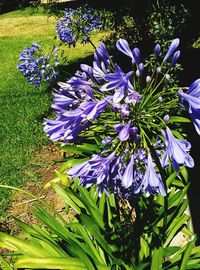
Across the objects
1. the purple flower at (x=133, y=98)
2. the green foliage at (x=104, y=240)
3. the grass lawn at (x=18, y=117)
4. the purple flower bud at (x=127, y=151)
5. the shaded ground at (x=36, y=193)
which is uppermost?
the purple flower at (x=133, y=98)

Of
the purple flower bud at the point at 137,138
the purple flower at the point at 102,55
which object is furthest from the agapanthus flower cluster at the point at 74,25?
the purple flower bud at the point at 137,138

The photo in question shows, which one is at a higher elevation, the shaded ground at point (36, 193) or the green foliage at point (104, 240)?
the green foliage at point (104, 240)

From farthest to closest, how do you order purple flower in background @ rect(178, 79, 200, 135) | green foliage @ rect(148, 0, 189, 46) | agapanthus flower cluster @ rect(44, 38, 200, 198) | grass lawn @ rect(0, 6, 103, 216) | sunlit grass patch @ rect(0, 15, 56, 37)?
sunlit grass patch @ rect(0, 15, 56, 37)
grass lawn @ rect(0, 6, 103, 216)
green foliage @ rect(148, 0, 189, 46)
agapanthus flower cluster @ rect(44, 38, 200, 198)
purple flower in background @ rect(178, 79, 200, 135)

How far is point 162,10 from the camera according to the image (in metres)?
4.91

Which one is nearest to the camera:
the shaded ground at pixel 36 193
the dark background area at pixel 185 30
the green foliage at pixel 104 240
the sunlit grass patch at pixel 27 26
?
the green foliage at pixel 104 240

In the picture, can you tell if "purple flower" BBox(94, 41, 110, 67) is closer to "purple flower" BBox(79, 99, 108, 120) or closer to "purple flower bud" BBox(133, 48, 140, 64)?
"purple flower bud" BBox(133, 48, 140, 64)

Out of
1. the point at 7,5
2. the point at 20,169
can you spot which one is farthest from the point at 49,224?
the point at 7,5

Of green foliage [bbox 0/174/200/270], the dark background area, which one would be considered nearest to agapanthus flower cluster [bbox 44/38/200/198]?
green foliage [bbox 0/174/200/270]

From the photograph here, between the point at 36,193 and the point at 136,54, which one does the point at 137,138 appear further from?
the point at 36,193

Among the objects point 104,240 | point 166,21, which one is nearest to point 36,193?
point 104,240

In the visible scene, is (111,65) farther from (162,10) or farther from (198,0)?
(198,0)

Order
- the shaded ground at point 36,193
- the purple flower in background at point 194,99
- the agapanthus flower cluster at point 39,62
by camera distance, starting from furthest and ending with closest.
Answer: the agapanthus flower cluster at point 39,62
the shaded ground at point 36,193
the purple flower in background at point 194,99

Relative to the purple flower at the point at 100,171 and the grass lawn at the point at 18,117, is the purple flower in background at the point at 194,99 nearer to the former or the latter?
the purple flower at the point at 100,171

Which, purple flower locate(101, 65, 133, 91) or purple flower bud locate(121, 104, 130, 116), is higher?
purple flower locate(101, 65, 133, 91)
